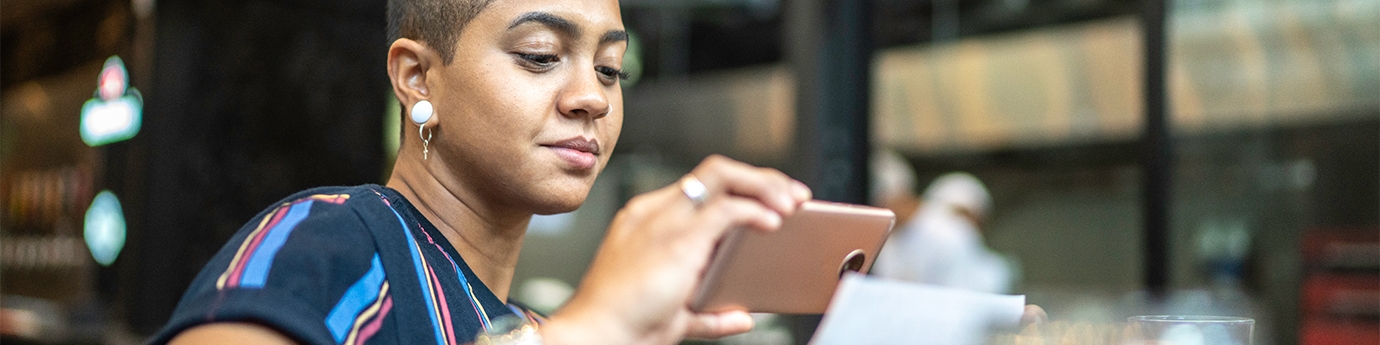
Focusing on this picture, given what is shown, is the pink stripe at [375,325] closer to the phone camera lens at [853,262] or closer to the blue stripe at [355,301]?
the blue stripe at [355,301]

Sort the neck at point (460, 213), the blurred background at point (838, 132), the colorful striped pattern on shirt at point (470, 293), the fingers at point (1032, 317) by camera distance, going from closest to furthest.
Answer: the fingers at point (1032, 317) < the colorful striped pattern on shirt at point (470, 293) < the neck at point (460, 213) < the blurred background at point (838, 132)

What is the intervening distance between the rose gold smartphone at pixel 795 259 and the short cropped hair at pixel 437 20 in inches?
16.0

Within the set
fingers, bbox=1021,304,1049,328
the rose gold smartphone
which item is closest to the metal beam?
fingers, bbox=1021,304,1049,328

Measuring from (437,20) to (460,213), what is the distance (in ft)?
0.63

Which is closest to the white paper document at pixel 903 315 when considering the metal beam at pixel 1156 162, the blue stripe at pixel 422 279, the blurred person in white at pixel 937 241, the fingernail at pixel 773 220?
the fingernail at pixel 773 220

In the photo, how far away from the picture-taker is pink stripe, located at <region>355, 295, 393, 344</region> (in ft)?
2.58

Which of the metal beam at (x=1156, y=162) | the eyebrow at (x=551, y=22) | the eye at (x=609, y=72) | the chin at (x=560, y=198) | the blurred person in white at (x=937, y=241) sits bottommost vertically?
the blurred person in white at (x=937, y=241)

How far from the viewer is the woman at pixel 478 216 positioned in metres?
0.71

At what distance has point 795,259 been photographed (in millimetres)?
815

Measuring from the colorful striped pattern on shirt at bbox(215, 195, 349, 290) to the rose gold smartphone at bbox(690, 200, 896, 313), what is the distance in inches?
11.7

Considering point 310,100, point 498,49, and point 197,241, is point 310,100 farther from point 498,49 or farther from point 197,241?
point 498,49

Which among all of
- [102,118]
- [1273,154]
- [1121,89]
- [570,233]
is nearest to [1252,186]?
[1273,154]

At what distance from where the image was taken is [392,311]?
2.72 feet

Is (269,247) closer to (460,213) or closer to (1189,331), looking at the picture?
(460,213)
